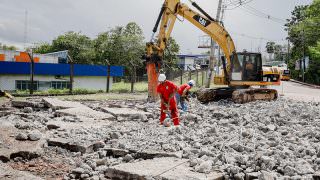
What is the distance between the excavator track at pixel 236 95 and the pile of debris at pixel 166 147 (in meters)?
5.27

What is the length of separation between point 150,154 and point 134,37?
39.5m

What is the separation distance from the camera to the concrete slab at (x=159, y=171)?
16.8 ft

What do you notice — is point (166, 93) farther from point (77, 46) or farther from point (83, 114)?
point (77, 46)

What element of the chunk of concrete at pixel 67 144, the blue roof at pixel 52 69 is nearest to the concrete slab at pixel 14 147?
the chunk of concrete at pixel 67 144

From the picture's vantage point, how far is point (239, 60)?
1761cm

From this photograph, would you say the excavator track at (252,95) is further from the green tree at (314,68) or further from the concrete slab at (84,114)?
the green tree at (314,68)

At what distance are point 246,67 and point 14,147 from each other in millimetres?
12949

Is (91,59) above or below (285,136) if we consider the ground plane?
above

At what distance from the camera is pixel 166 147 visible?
660cm

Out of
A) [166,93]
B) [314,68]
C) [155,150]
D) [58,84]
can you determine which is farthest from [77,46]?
[155,150]

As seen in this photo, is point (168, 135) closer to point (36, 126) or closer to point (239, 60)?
point (36, 126)

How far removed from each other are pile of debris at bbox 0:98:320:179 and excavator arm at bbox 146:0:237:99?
4.78 metres

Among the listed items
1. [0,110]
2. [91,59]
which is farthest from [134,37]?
[0,110]

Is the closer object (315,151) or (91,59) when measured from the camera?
(315,151)
